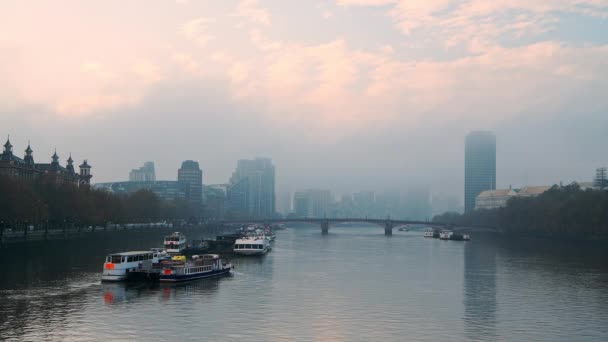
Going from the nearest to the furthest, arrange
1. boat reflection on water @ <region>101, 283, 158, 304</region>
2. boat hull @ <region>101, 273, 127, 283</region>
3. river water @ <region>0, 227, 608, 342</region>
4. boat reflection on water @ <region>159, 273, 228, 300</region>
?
river water @ <region>0, 227, 608, 342</region> < boat reflection on water @ <region>101, 283, 158, 304</region> < boat reflection on water @ <region>159, 273, 228, 300</region> < boat hull @ <region>101, 273, 127, 283</region>

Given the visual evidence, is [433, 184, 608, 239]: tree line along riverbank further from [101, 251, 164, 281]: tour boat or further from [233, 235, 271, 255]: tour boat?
[101, 251, 164, 281]: tour boat

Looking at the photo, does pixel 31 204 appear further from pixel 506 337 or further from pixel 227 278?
pixel 506 337

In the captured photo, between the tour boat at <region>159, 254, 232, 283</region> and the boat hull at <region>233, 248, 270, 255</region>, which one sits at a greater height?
the tour boat at <region>159, 254, 232, 283</region>

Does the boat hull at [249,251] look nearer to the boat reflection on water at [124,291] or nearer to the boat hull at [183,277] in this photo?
the boat hull at [183,277]

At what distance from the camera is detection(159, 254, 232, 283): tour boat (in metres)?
69.3

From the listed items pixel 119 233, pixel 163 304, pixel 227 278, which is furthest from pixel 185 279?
pixel 119 233

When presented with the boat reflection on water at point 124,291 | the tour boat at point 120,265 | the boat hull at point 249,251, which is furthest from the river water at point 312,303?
the boat hull at point 249,251

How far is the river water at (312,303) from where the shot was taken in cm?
4688

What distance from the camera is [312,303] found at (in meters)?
59.3

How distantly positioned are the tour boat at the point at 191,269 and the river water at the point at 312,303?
132 cm

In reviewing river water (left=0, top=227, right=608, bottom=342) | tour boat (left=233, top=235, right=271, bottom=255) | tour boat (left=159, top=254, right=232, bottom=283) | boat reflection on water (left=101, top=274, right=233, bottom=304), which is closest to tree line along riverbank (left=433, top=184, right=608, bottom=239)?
river water (left=0, top=227, right=608, bottom=342)

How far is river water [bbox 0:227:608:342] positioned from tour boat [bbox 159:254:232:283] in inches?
51.9

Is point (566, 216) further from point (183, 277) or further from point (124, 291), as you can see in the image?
point (124, 291)

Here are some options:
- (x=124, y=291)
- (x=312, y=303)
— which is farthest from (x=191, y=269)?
(x=312, y=303)
